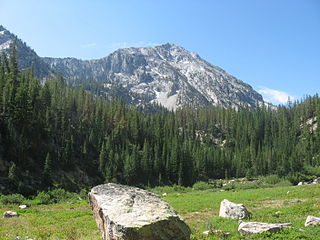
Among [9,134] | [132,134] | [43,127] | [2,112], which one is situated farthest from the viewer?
[132,134]

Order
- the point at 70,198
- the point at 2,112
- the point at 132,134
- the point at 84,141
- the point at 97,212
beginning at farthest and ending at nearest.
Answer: the point at 132,134
the point at 84,141
the point at 2,112
the point at 70,198
the point at 97,212

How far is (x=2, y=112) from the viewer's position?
72000 millimetres

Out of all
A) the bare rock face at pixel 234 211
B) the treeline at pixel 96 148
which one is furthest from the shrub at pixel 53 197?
the bare rock face at pixel 234 211

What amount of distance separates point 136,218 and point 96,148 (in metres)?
94.1

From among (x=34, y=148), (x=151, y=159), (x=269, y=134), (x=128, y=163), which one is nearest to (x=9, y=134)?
(x=34, y=148)

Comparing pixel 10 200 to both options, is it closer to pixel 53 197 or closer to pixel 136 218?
pixel 53 197

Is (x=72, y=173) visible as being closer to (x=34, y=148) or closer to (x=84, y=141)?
(x=34, y=148)

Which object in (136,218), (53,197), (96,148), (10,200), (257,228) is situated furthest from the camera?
(96,148)

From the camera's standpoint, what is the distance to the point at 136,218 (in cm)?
1030

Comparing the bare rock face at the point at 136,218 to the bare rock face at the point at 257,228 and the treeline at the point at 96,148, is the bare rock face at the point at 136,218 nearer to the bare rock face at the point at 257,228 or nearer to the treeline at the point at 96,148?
the bare rock face at the point at 257,228

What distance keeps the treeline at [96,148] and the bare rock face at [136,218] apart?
155 ft

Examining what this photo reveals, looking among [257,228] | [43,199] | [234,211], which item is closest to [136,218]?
[257,228]

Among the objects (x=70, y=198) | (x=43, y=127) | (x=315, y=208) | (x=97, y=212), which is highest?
(x=43, y=127)

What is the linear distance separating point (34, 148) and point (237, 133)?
4835 inches
